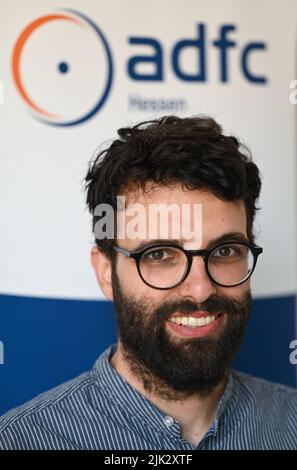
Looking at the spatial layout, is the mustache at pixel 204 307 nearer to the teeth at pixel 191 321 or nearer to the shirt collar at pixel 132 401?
the teeth at pixel 191 321

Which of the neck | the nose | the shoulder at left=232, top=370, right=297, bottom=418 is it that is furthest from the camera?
the shoulder at left=232, top=370, right=297, bottom=418

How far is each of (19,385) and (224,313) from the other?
0.61 metres

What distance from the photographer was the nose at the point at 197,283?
46.0 inches

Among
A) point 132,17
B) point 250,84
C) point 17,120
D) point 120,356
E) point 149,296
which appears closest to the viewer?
point 149,296

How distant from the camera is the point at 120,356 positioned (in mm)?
1327

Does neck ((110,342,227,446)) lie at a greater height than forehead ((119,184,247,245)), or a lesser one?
lesser

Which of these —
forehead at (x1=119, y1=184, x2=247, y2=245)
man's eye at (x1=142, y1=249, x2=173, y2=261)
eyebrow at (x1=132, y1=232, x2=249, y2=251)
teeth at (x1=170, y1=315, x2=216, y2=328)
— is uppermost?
forehead at (x1=119, y1=184, x2=247, y2=245)

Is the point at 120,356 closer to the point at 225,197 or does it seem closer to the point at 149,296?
the point at 149,296

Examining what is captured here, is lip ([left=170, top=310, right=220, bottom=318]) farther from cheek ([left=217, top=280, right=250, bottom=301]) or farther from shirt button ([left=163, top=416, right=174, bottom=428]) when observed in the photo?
shirt button ([left=163, top=416, right=174, bottom=428])

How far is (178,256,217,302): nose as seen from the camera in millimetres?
1169

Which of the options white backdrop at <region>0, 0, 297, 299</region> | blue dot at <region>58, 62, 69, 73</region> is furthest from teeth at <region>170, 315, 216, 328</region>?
blue dot at <region>58, 62, 69, 73</region>

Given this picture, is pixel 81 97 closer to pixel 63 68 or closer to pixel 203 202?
pixel 63 68

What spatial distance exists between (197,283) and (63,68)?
71cm

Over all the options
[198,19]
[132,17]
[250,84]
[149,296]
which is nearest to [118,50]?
[132,17]
